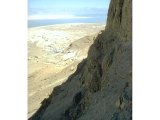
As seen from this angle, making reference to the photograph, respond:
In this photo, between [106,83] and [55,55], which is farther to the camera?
[55,55]

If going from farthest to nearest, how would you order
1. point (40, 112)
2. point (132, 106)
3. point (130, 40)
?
point (40, 112) → point (130, 40) → point (132, 106)

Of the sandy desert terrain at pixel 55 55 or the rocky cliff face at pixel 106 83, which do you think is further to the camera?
the sandy desert terrain at pixel 55 55

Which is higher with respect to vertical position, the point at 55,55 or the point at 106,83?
the point at 106,83

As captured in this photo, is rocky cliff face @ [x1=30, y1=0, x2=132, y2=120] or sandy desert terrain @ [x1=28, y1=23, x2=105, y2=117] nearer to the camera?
rocky cliff face @ [x1=30, y1=0, x2=132, y2=120]
